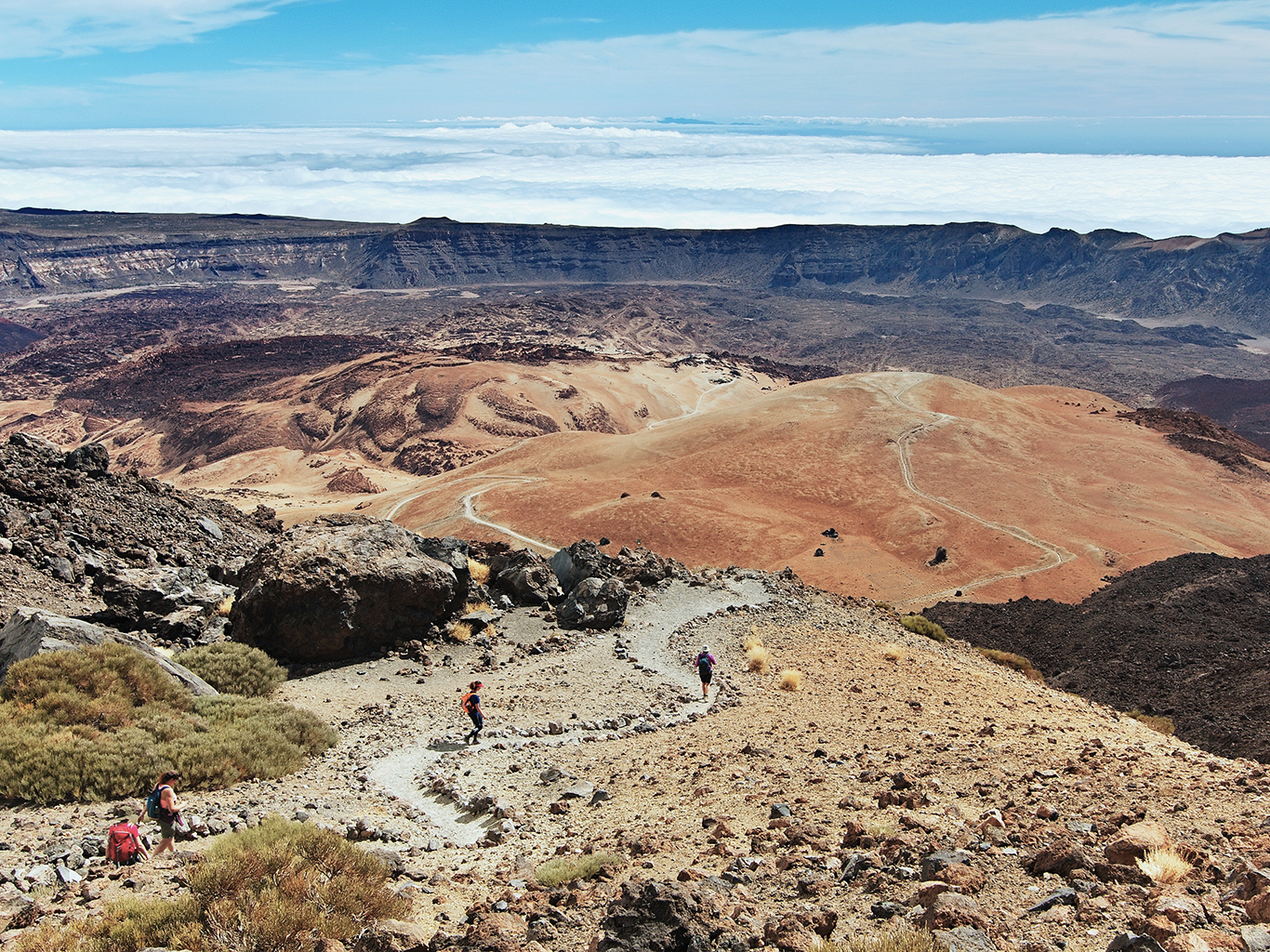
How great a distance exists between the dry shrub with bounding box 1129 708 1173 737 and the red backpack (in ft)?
56.9

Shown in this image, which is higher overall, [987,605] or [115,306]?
[115,306]

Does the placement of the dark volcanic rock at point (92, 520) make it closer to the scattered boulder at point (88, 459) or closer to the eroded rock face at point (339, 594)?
the scattered boulder at point (88, 459)

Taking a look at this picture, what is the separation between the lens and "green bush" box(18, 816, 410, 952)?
19.5 ft

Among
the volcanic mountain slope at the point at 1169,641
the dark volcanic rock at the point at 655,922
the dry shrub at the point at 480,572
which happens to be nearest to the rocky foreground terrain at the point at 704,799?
the dark volcanic rock at the point at 655,922

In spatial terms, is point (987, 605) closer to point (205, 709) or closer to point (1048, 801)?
point (1048, 801)

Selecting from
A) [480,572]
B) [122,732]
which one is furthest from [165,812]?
[480,572]

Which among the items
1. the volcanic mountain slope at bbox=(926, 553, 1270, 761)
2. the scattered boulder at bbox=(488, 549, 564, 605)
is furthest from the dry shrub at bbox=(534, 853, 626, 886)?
the volcanic mountain slope at bbox=(926, 553, 1270, 761)

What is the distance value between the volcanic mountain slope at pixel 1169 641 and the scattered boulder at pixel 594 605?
12.6 metres

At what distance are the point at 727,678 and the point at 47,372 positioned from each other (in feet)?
442

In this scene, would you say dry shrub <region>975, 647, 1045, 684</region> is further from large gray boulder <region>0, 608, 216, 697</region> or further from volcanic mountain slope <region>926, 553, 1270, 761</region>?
large gray boulder <region>0, 608, 216, 697</region>

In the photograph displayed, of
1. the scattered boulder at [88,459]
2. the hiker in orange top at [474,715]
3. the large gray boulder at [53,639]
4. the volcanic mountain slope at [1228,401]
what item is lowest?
the volcanic mountain slope at [1228,401]

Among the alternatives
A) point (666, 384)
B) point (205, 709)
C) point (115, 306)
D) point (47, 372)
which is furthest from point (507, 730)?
point (115, 306)

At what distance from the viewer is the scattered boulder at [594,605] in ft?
64.6

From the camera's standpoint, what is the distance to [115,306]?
18600cm
